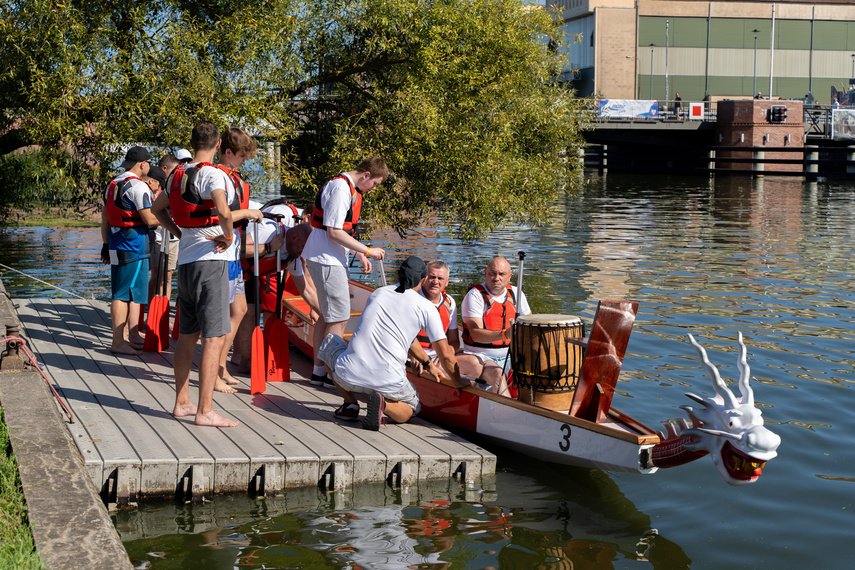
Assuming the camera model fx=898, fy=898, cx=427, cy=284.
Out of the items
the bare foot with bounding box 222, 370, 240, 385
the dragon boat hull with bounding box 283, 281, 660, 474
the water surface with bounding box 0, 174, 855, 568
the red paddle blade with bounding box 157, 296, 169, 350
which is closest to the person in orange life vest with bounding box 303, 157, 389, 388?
the dragon boat hull with bounding box 283, 281, 660, 474

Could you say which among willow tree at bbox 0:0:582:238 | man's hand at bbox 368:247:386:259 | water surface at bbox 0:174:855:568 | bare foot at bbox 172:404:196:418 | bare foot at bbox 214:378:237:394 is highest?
willow tree at bbox 0:0:582:238

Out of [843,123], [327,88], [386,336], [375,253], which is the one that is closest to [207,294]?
[386,336]

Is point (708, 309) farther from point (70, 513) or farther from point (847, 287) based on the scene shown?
point (70, 513)

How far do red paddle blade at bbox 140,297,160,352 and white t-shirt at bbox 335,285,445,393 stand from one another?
97.1 inches

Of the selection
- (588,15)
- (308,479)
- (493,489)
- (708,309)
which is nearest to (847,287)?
(708,309)

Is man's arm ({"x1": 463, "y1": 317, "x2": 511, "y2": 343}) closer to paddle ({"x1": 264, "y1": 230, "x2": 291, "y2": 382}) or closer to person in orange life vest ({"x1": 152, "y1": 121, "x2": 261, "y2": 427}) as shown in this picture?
paddle ({"x1": 264, "y1": 230, "x2": 291, "y2": 382})

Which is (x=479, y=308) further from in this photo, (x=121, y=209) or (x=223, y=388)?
(x=121, y=209)

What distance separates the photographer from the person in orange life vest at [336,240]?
22.6 feet

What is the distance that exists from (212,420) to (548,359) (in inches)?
94.6

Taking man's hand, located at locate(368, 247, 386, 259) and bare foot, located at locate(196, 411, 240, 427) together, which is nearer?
bare foot, located at locate(196, 411, 240, 427)

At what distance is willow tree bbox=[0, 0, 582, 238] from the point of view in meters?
12.0

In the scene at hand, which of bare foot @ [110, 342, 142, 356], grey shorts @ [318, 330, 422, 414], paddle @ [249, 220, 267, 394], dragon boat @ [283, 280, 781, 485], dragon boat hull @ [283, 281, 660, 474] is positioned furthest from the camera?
bare foot @ [110, 342, 142, 356]

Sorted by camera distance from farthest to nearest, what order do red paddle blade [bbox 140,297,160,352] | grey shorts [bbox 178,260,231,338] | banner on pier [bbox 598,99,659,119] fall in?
banner on pier [bbox 598,99,659,119], red paddle blade [bbox 140,297,160,352], grey shorts [bbox 178,260,231,338]

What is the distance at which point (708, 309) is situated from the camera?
1288cm
